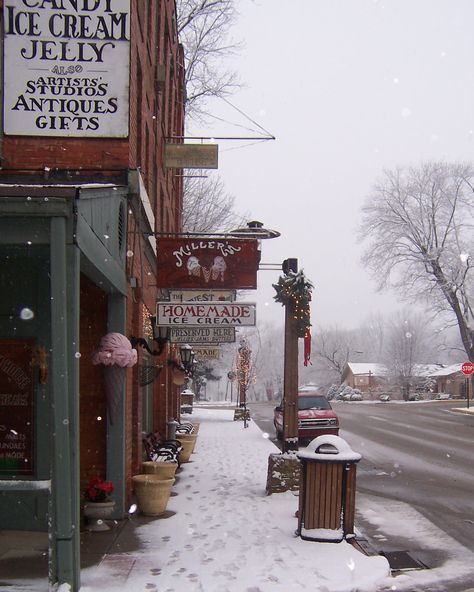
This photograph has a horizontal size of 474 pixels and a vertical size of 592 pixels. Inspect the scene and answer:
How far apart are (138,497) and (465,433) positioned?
1803cm

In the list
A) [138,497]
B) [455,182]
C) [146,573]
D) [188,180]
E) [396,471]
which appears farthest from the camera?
[455,182]

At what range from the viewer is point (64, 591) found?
218 inches

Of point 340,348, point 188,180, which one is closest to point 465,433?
point 188,180

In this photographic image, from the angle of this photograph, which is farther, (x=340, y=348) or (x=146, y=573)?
(x=340, y=348)

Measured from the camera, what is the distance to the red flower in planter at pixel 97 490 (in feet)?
27.3

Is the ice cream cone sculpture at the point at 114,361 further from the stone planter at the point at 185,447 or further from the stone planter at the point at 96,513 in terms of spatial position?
the stone planter at the point at 185,447

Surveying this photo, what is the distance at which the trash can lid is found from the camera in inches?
318

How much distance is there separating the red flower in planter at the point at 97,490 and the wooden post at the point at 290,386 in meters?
3.50

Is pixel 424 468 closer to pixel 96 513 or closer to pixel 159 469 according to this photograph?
pixel 159 469

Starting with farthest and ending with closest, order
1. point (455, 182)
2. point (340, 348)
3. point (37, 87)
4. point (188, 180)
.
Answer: point (340, 348)
point (455, 182)
point (188, 180)
point (37, 87)

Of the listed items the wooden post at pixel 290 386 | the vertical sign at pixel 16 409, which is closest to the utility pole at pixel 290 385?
the wooden post at pixel 290 386

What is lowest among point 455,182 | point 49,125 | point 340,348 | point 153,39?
point 340,348

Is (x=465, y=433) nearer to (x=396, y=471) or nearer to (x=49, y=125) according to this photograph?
(x=396, y=471)

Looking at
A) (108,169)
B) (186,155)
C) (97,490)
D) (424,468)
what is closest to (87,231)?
(108,169)
